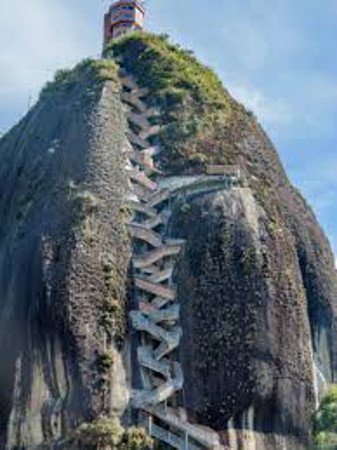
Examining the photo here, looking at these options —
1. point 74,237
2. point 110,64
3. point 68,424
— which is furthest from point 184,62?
point 68,424

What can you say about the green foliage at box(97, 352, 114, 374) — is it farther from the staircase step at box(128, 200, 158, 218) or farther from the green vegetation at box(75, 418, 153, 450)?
the staircase step at box(128, 200, 158, 218)

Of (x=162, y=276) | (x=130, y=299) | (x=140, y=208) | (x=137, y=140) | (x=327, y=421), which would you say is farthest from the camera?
(x=137, y=140)

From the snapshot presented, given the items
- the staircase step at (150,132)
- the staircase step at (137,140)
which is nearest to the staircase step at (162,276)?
the staircase step at (137,140)

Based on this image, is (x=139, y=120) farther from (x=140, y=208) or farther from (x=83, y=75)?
(x=140, y=208)

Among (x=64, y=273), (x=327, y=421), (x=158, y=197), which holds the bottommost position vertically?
(x=327, y=421)

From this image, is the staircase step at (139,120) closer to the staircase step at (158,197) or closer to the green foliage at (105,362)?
the staircase step at (158,197)

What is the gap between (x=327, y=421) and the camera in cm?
3975

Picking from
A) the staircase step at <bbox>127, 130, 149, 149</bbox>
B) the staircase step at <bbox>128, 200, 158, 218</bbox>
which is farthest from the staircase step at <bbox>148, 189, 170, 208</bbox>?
the staircase step at <bbox>127, 130, 149, 149</bbox>

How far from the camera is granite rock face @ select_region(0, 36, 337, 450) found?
37938 mm

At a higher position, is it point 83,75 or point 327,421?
point 83,75

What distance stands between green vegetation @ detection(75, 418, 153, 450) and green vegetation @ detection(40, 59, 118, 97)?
2232 cm

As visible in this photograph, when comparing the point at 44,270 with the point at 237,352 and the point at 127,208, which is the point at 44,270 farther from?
the point at 237,352

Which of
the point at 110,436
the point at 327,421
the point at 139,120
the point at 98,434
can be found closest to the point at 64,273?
the point at 98,434

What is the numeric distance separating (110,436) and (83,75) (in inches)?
977
